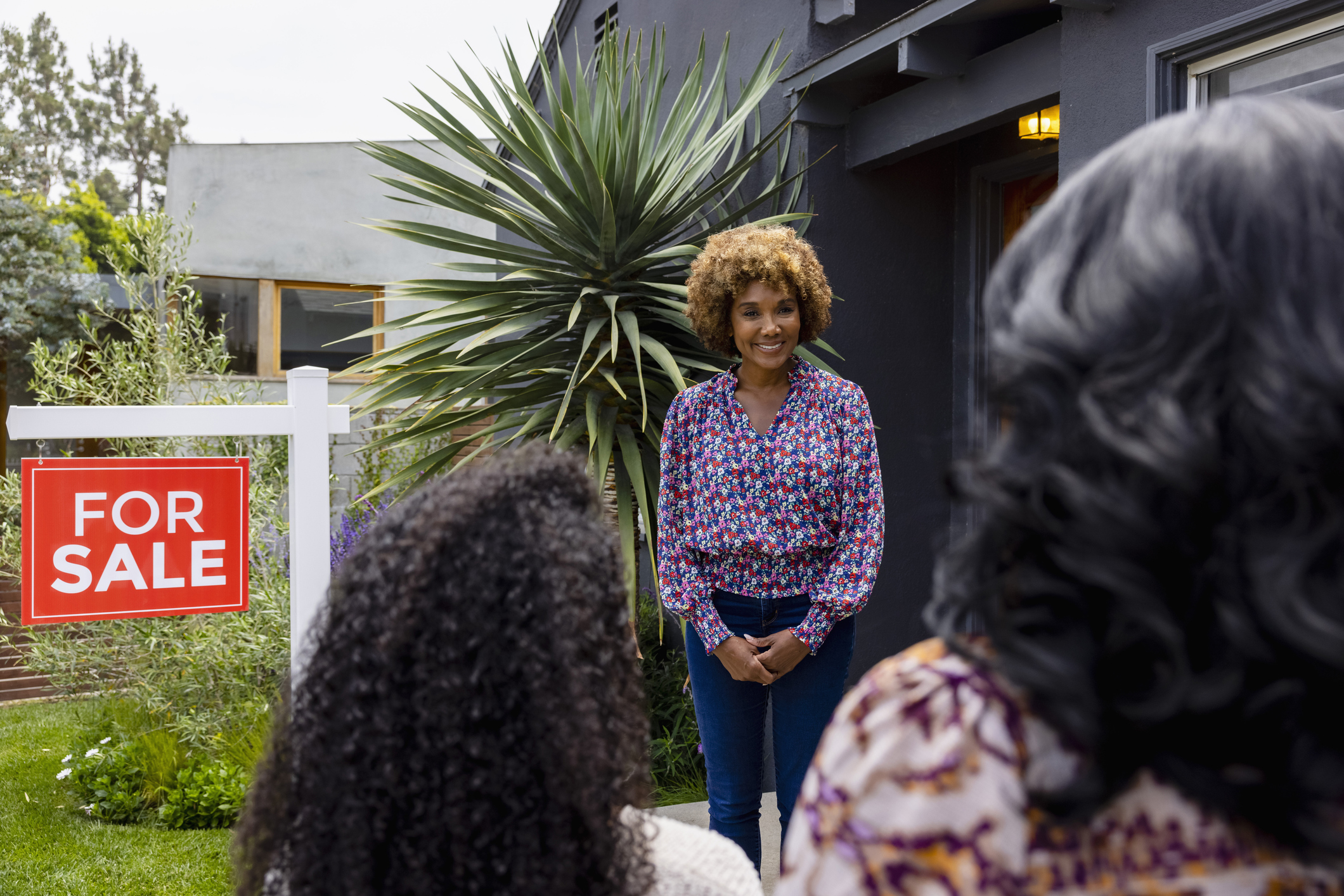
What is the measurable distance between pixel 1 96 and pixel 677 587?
2824 centimetres

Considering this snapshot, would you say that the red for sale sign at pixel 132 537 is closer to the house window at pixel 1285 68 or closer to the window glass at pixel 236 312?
the house window at pixel 1285 68

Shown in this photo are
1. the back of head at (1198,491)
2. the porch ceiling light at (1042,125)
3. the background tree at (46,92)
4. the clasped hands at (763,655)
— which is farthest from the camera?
the background tree at (46,92)

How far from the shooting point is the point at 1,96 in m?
23.6

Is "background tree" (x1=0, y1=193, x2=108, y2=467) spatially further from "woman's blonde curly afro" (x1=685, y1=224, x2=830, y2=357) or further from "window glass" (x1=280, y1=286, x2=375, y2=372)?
"woman's blonde curly afro" (x1=685, y1=224, x2=830, y2=357)

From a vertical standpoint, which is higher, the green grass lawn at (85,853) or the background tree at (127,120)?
the background tree at (127,120)

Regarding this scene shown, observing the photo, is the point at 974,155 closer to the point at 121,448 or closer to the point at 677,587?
the point at 677,587

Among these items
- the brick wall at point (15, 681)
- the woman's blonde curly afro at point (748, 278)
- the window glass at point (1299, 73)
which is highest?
the window glass at point (1299, 73)

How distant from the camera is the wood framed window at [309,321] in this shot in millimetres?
11398

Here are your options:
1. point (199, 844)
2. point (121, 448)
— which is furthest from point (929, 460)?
point (121, 448)

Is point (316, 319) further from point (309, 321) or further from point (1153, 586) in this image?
point (1153, 586)

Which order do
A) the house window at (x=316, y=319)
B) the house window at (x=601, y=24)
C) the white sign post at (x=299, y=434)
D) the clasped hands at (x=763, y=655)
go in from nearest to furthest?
1. the clasped hands at (x=763, y=655)
2. the white sign post at (x=299, y=434)
3. the house window at (x=601, y=24)
4. the house window at (x=316, y=319)

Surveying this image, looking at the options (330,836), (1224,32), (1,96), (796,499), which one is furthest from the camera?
(1,96)

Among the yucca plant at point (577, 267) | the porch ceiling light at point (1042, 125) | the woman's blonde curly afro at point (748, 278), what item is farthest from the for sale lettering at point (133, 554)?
the porch ceiling light at point (1042, 125)

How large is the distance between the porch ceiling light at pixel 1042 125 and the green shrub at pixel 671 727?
104 inches
